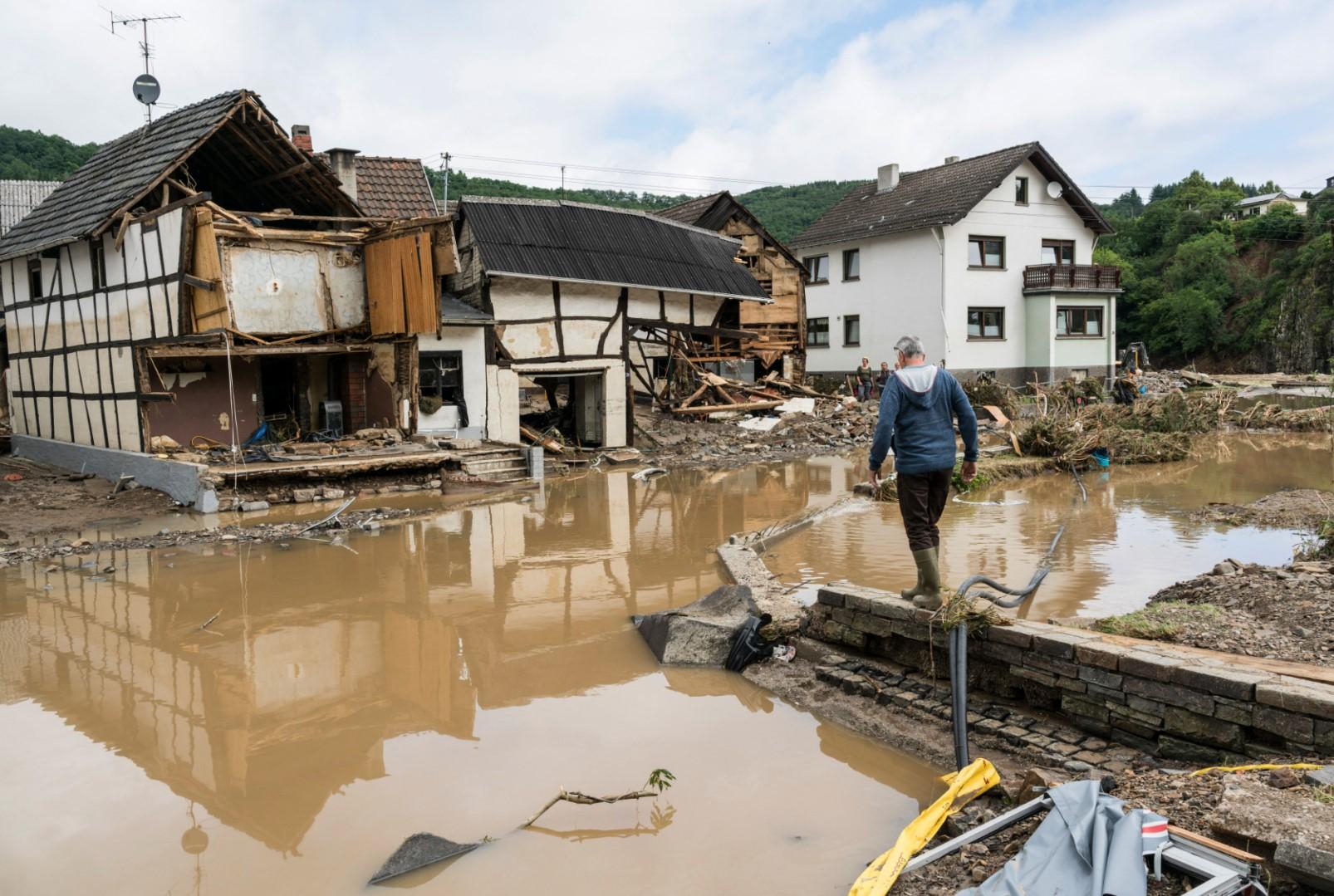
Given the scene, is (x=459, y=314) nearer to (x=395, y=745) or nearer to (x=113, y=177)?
(x=113, y=177)

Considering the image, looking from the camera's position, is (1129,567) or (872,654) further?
(1129,567)

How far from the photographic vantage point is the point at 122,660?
26.2ft

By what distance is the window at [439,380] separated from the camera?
60.7 ft

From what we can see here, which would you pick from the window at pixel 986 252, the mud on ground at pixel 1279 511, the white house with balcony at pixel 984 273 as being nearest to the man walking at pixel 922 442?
the mud on ground at pixel 1279 511

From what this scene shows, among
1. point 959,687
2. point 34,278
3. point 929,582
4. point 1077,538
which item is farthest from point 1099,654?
point 34,278

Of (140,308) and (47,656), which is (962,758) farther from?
(140,308)

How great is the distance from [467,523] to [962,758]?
9.71m

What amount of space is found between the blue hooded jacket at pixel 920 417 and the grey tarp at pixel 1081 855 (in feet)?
9.30

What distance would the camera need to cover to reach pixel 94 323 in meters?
17.7

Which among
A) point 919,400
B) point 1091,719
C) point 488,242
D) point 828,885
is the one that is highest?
point 488,242

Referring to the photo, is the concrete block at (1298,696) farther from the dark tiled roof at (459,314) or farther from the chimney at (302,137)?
the chimney at (302,137)

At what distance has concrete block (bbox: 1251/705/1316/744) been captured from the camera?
4477mm

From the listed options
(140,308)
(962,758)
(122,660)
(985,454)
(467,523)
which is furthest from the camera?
(985,454)

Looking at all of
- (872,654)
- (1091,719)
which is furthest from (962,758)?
(872,654)
